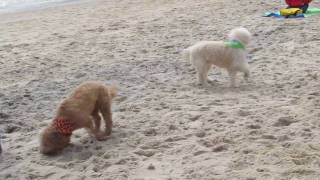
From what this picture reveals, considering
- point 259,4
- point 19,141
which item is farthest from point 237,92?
point 259,4

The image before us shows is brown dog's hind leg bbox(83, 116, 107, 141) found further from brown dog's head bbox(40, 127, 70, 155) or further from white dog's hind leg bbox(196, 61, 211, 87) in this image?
white dog's hind leg bbox(196, 61, 211, 87)

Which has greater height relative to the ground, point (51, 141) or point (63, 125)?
point (63, 125)

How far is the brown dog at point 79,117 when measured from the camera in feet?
16.0

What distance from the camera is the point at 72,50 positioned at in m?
9.13

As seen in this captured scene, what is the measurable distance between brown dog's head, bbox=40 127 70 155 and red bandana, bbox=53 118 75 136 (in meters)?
0.03

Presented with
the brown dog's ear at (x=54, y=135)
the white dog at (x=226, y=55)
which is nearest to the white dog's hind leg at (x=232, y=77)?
the white dog at (x=226, y=55)

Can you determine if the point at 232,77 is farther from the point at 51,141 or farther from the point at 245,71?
the point at 51,141

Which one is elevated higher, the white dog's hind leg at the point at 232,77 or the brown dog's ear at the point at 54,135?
the brown dog's ear at the point at 54,135

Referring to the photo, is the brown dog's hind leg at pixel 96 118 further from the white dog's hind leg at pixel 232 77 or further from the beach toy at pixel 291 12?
the beach toy at pixel 291 12

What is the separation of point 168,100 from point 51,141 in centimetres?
171

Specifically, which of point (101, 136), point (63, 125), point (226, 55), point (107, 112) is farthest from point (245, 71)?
point (63, 125)

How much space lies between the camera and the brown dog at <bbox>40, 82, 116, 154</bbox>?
192 inches

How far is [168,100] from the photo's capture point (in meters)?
6.17

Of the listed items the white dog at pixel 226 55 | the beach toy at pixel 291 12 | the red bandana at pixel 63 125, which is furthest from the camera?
the beach toy at pixel 291 12
